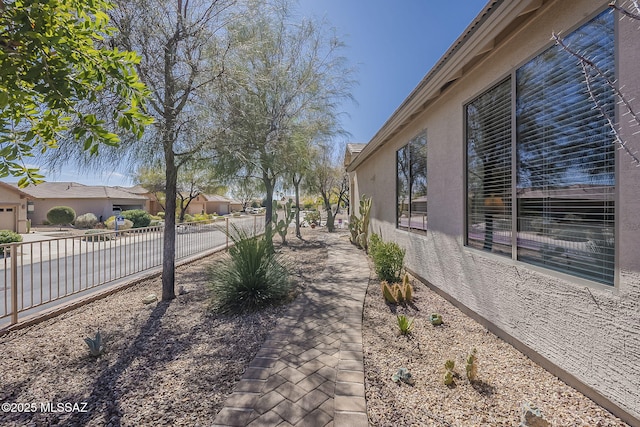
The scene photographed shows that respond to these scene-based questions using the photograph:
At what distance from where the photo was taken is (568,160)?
8.51ft

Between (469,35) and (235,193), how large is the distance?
9.61m

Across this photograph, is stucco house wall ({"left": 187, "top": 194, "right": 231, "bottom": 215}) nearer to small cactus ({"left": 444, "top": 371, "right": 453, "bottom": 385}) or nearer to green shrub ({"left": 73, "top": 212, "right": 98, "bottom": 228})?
green shrub ({"left": 73, "top": 212, "right": 98, "bottom": 228})

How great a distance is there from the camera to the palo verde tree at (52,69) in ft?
5.07

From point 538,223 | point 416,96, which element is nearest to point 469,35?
point 416,96

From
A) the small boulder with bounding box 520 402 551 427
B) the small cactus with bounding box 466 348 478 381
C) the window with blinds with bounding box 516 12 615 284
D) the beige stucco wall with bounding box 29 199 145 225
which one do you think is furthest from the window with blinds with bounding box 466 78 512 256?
the beige stucco wall with bounding box 29 199 145 225

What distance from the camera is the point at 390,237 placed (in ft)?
26.6

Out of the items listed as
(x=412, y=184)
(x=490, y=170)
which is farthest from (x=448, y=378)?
(x=412, y=184)

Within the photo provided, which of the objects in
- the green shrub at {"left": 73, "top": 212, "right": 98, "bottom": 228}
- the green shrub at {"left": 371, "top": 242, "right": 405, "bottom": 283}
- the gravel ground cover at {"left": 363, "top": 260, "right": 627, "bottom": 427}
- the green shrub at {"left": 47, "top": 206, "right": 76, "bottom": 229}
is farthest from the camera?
the green shrub at {"left": 73, "top": 212, "right": 98, "bottom": 228}

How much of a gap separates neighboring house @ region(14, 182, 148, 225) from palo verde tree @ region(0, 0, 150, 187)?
3236 centimetres

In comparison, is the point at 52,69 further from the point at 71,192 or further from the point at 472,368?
the point at 71,192

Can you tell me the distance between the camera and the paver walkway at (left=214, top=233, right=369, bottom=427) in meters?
2.12

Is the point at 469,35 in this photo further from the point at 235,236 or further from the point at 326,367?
the point at 235,236

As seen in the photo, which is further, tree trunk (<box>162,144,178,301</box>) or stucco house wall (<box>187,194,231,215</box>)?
stucco house wall (<box>187,194,231,215</box>)

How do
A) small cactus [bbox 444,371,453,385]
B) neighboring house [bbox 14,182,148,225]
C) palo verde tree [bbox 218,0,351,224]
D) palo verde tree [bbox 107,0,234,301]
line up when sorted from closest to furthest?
small cactus [bbox 444,371,453,385] → palo verde tree [bbox 107,0,234,301] → palo verde tree [bbox 218,0,351,224] → neighboring house [bbox 14,182,148,225]
